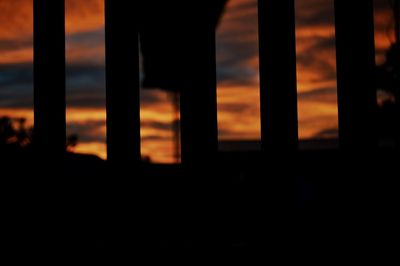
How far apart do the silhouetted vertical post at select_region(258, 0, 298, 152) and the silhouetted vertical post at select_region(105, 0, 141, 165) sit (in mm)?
5196

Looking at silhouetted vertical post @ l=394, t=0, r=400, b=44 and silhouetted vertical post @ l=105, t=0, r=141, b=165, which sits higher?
silhouetted vertical post @ l=394, t=0, r=400, b=44

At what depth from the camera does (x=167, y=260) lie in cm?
2048

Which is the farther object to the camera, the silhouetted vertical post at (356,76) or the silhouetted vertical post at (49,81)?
the silhouetted vertical post at (356,76)

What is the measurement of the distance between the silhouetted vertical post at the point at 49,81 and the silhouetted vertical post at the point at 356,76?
10994 mm

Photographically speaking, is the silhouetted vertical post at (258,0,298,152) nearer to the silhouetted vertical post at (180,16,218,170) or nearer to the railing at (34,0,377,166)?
the railing at (34,0,377,166)

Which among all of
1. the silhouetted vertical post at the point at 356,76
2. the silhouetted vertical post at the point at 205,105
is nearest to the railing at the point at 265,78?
the silhouetted vertical post at the point at 356,76

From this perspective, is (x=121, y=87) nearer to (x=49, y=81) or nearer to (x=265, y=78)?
(x=49, y=81)

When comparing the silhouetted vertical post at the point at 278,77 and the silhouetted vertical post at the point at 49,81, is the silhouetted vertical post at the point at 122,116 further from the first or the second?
the silhouetted vertical post at the point at 278,77

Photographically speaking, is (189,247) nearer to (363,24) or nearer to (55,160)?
(55,160)

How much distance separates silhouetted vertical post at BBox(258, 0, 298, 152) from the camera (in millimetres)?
25359

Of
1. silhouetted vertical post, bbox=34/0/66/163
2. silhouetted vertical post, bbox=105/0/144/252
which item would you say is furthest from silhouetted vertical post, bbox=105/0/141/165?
silhouetted vertical post, bbox=34/0/66/163

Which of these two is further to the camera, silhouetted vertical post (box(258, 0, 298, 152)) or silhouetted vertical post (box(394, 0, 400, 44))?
silhouetted vertical post (box(394, 0, 400, 44))

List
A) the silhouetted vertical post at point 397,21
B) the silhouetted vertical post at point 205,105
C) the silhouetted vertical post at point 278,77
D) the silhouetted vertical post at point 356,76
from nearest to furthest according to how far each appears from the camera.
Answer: the silhouetted vertical post at point 356,76
the silhouetted vertical post at point 278,77
the silhouetted vertical post at point 205,105
the silhouetted vertical post at point 397,21

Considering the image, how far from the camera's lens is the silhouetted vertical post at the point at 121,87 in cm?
2533
